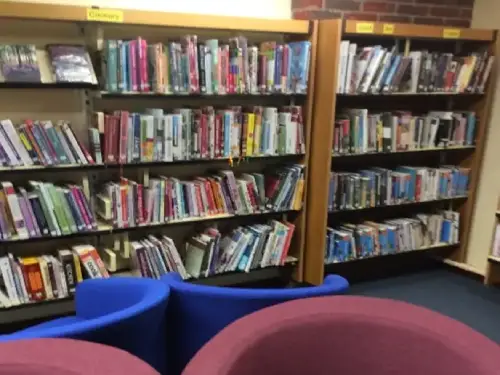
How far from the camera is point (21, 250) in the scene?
2.88m

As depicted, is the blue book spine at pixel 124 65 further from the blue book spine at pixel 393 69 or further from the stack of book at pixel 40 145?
the blue book spine at pixel 393 69

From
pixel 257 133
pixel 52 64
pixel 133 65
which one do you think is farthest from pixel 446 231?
pixel 52 64

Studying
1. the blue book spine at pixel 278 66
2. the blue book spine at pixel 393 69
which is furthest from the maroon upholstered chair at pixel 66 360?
the blue book spine at pixel 393 69

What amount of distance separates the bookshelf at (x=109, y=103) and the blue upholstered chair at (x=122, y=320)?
695 mm

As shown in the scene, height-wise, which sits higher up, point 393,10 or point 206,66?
point 393,10

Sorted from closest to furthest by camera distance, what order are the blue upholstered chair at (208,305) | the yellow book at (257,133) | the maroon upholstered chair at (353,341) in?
the maroon upholstered chair at (353,341)
the blue upholstered chair at (208,305)
the yellow book at (257,133)

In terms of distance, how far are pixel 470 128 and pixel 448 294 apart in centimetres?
121

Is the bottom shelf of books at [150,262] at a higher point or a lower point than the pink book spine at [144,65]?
lower

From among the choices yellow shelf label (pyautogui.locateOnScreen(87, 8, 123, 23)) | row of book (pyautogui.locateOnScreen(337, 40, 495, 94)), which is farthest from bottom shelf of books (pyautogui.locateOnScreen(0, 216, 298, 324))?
yellow shelf label (pyautogui.locateOnScreen(87, 8, 123, 23))

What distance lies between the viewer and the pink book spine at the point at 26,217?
2.59m

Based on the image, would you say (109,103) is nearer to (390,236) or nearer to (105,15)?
(105,15)

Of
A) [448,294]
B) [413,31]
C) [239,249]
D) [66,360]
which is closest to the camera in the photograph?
[66,360]

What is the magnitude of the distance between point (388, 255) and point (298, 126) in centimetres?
127

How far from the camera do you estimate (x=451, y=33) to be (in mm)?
3465
